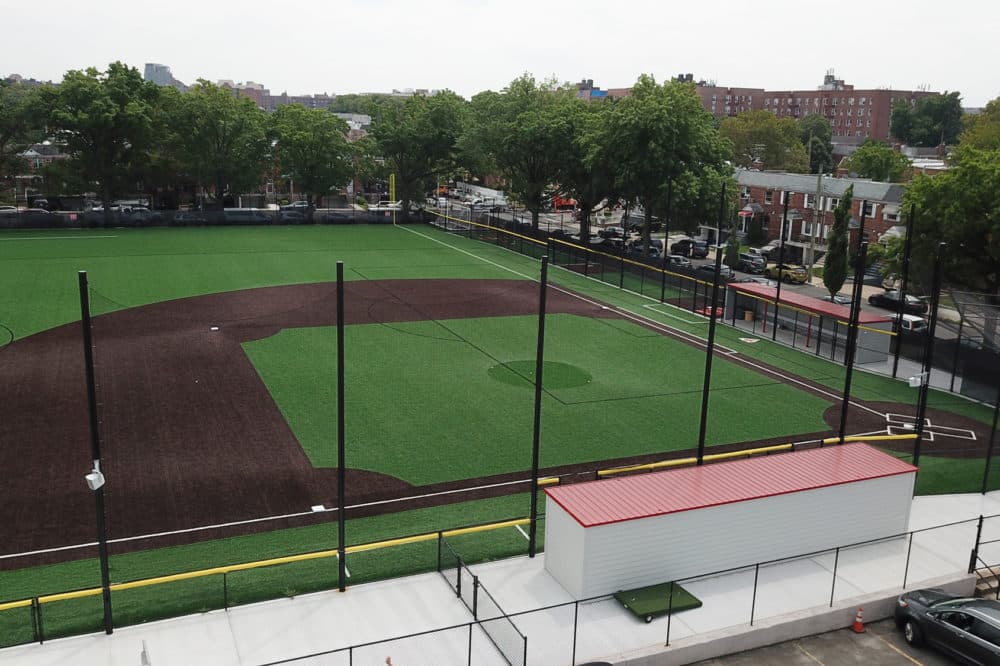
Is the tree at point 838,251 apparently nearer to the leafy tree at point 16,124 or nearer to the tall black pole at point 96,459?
the tall black pole at point 96,459

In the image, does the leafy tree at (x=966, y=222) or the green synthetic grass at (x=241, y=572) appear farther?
the leafy tree at (x=966, y=222)

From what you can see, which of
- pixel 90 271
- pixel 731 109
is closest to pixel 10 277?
pixel 90 271

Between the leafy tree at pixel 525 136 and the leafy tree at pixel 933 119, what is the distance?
10138 cm

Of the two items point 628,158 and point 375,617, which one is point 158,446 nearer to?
point 375,617

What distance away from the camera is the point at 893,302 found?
5194 centimetres

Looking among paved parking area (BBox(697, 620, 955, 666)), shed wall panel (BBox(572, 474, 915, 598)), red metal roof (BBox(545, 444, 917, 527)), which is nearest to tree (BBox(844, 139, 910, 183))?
red metal roof (BBox(545, 444, 917, 527))

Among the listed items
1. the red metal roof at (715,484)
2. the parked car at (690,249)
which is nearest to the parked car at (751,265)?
the parked car at (690,249)

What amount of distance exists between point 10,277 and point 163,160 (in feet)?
100

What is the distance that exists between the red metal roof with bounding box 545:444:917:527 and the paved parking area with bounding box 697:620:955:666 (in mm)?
2785

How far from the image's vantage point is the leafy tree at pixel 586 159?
5597 centimetres

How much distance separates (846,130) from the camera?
15425 cm

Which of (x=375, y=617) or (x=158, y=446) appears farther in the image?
(x=158, y=446)

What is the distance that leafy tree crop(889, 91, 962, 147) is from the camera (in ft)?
474

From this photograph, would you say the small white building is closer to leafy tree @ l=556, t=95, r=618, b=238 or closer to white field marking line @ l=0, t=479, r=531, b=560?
white field marking line @ l=0, t=479, r=531, b=560
